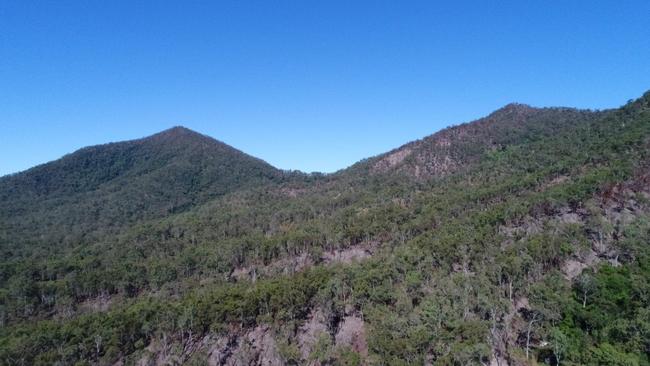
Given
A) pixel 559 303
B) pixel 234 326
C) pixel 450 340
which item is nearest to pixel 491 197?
pixel 559 303

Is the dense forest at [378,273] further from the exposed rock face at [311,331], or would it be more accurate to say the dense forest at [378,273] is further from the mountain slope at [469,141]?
the mountain slope at [469,141]

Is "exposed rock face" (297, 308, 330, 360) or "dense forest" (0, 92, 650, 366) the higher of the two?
"dense forest" (0, 92, 650, 366)

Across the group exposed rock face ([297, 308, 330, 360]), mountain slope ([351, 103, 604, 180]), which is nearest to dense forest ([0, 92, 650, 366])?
exposed rock face ([297, 308, 330, 360])

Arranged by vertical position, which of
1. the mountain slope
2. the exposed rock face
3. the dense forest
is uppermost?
the mountain slope

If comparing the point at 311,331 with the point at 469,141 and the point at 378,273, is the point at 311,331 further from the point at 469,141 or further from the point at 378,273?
the point at 469,141

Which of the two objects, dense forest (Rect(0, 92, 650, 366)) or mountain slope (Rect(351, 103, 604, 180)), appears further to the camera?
mountain slope (Rect(351, 103, 604, 180))

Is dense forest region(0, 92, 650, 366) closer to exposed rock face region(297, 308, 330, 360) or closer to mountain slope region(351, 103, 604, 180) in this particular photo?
exposed rock face region(297, 308, 330, 360)

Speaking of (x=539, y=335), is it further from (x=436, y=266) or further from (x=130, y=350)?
(x=130, y=350)

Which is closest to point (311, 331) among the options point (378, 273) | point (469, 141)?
point (378, 273)
